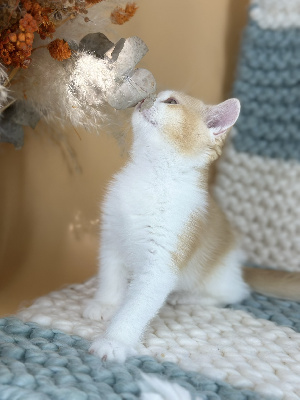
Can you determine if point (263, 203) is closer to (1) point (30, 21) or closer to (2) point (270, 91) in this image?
(2) point (270, 91)

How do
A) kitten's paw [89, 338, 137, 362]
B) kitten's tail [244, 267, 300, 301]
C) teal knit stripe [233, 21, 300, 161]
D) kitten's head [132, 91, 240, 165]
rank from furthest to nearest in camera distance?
teal knit stripe [233, 21, 300, 161]
kitten's tail [244, 267, 300, 301]
kitten's head [132, 91, 240, 165]
kitten's paw [89, 338, 137, 362]

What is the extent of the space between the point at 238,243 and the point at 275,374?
36 centimetres

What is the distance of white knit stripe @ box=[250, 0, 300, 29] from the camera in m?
1.12

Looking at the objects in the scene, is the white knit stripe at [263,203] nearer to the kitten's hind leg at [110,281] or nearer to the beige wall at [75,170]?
the beige wall at [75,170]

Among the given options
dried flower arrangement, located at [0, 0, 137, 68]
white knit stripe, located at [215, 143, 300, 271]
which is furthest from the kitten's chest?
white knit stripe, located at [215, 143, 300, 271]

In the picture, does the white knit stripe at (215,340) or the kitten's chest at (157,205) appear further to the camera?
the kitten's chest at (157,205)

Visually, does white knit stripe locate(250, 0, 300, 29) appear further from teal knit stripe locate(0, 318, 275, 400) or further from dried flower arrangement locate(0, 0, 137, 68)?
teal knit stripe locate(0, 318, 275, 400)

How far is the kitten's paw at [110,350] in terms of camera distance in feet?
2.27

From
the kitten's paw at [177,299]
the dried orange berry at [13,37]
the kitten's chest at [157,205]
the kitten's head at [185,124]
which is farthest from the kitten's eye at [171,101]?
the kitten's paw at [177,299]

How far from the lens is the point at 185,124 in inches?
31.8

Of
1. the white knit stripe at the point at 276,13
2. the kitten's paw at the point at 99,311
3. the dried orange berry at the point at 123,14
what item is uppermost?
the white knit stripe at the point at 276,13

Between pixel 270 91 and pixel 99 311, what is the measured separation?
59cm

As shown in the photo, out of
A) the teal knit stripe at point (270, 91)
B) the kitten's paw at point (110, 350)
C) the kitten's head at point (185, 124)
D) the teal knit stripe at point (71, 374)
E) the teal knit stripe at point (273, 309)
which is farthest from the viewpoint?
the teal knit stripe at point (270, 91)

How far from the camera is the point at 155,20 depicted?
1.14 m
